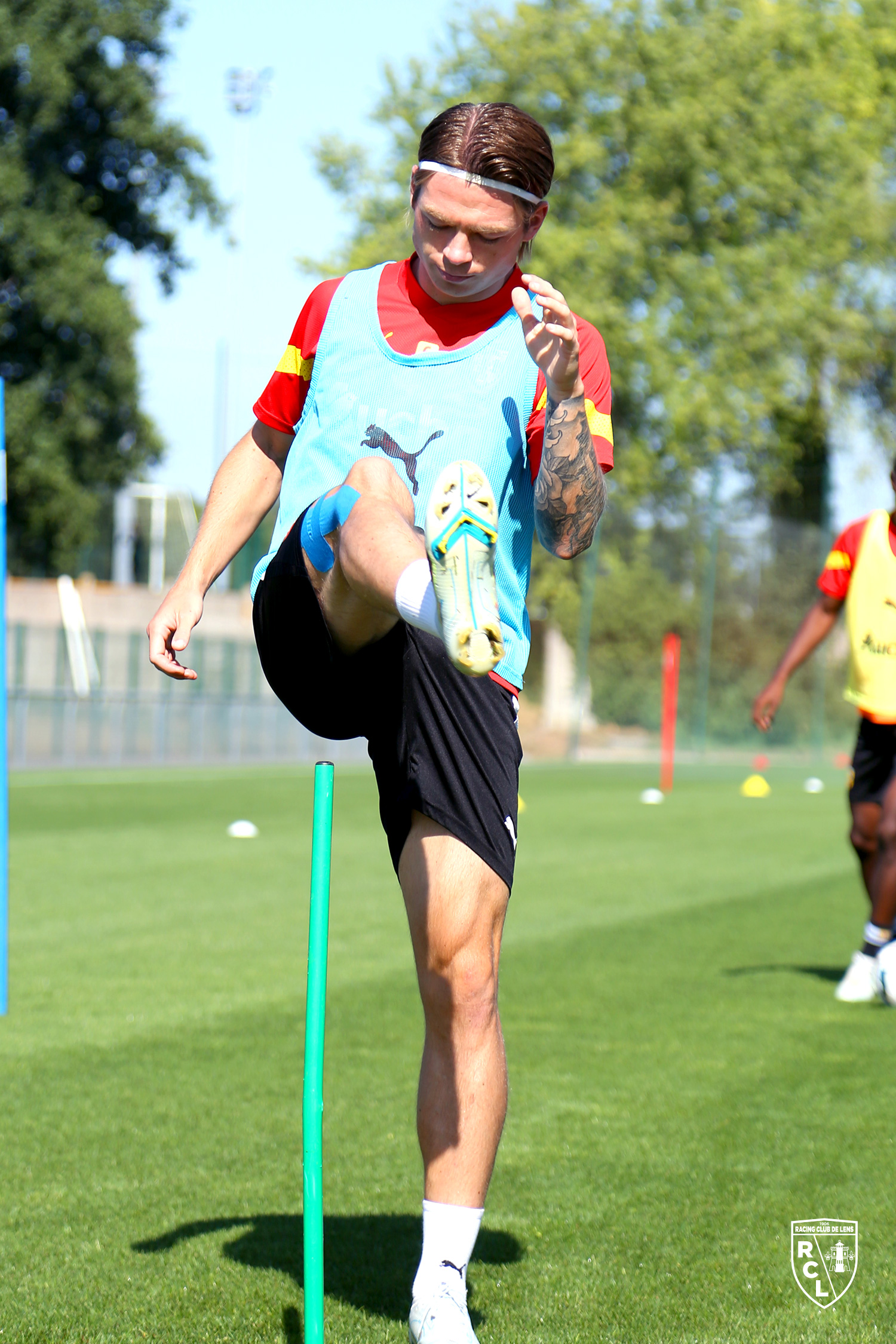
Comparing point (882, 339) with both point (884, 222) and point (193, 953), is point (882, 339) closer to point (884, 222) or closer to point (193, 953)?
point (884, 222)

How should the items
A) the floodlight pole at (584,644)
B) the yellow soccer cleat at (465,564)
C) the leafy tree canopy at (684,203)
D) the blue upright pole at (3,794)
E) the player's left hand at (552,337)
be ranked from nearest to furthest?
the yellow soccer cleat at (465,564)
the player's left hand at (552,337)
the blue upright pole at (3,794)
the floodlight pole at (584,644)
the leafy tree canopy at (684,203)

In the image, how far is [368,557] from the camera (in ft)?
9.04

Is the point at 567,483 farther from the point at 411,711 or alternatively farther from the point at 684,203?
the point at 684,203

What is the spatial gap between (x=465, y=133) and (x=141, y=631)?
2445cm

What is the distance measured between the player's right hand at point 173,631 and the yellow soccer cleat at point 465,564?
68 centimetres

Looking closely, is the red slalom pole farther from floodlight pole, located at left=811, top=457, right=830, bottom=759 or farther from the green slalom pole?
the green slalom pole

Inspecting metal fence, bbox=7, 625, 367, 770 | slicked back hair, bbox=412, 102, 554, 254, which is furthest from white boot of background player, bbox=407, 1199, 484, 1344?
metal fence, bbox=7, 625, 367, 770

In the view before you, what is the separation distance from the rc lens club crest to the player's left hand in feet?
6.02

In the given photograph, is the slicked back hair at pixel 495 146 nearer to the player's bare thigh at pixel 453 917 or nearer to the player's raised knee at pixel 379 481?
the player's raised knee at pixel 379 481

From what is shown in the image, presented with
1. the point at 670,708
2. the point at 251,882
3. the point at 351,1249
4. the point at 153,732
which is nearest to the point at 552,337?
the point at 351,1249

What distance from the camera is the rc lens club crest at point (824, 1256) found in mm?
3381

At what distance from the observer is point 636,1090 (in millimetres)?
5254

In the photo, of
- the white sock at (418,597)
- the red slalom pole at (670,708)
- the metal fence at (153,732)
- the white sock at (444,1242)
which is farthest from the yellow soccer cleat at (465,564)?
the red slalom pole at (670,708)

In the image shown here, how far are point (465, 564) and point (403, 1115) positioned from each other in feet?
9.27
